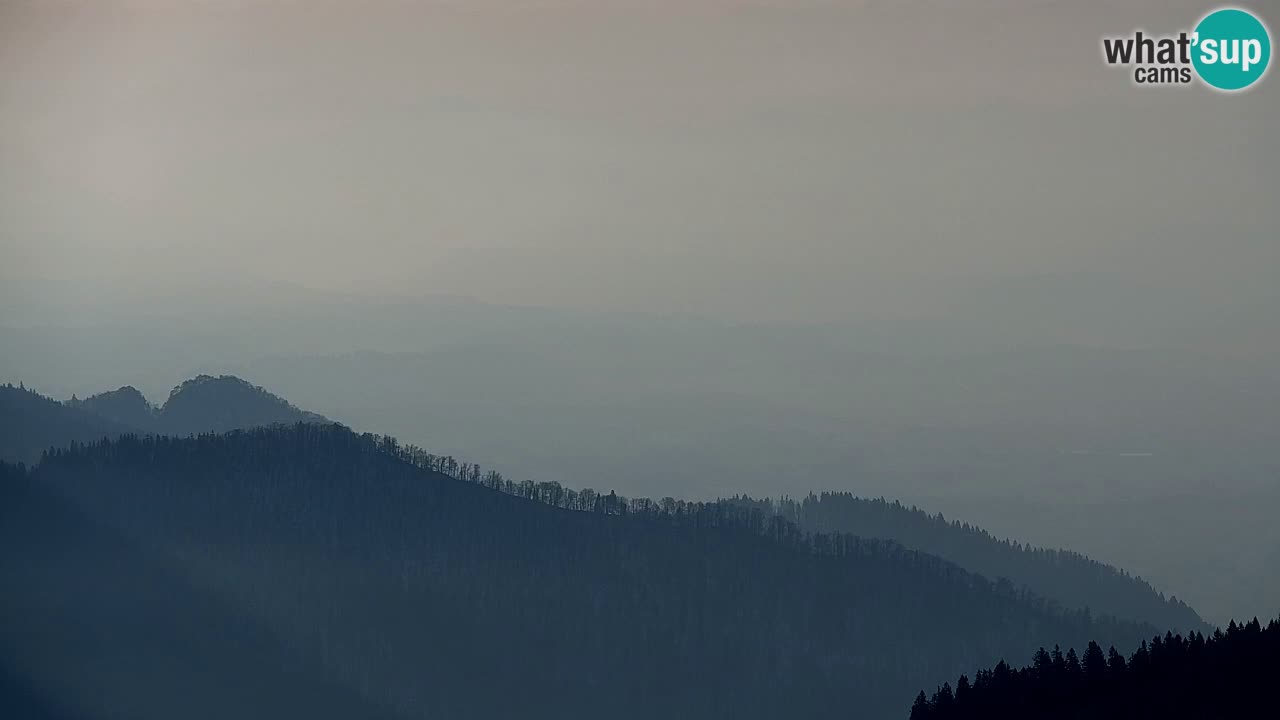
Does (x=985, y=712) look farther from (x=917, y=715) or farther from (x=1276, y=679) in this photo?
(x=1276, y=679)

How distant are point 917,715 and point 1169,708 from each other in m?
31.3

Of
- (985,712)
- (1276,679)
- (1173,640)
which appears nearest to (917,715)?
(985,712)

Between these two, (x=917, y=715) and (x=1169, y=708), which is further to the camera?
(x=917, y=715)

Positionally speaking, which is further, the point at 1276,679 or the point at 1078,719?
the point at 1078,719

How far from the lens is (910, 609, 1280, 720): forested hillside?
93750 mm

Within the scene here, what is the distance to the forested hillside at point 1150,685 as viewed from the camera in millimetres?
93750

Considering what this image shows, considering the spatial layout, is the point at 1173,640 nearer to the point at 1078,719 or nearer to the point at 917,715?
the point at 1078,719

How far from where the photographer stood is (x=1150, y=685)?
338 feet

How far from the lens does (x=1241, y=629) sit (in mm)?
103062

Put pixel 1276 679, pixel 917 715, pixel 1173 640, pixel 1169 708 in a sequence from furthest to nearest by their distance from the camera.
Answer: pixel 917 715 < pixel 1173 640 < pixel 1169 708 < pixel 1276 679

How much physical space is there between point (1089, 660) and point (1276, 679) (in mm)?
19938

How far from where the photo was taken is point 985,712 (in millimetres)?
114188

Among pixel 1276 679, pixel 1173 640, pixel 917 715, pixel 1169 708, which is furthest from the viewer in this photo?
pixel 917 715

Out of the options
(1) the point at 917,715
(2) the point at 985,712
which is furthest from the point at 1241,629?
(1) the point at 917,715
